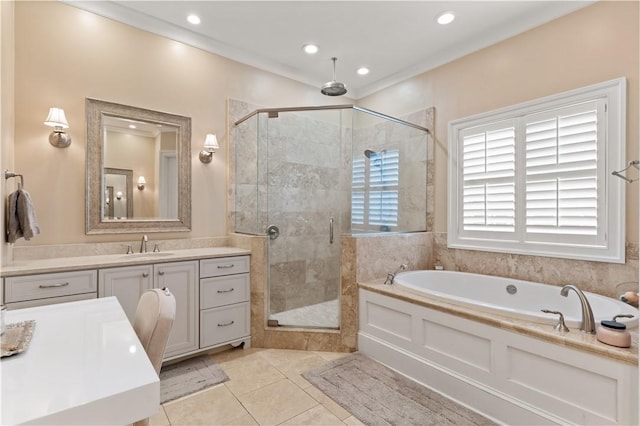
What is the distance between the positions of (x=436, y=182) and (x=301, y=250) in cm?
172

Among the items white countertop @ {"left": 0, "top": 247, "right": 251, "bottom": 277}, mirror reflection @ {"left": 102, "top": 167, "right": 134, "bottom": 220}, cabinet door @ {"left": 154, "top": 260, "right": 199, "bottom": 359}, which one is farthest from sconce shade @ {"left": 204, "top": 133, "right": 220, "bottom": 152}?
cabinet door @ {"left": 154, "top": 260, "right": 199, "bottom": 359}

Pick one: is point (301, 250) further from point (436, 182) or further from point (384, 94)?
point (384, 94)

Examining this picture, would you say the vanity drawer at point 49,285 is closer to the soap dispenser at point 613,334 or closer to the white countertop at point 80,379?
the white countertop at point 80,379

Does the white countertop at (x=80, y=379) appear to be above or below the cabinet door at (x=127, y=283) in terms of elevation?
above

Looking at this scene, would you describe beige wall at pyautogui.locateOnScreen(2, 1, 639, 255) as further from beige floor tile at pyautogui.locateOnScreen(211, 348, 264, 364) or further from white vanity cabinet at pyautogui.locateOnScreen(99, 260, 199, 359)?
beige floor tile at pyautogui.locateOnScreen(211, 348, 264, 364)

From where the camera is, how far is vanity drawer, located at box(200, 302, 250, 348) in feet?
8.46

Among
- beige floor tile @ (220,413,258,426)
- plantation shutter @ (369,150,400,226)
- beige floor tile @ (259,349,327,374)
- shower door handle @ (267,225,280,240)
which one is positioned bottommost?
beige floor tile @ (220,413,258,426)

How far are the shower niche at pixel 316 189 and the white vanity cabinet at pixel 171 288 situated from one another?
2.28 ft

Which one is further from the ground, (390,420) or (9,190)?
(9,190)

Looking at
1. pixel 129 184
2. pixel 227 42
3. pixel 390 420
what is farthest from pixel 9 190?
pixel 390 420

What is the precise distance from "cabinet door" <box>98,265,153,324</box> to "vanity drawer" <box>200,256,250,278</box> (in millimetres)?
407

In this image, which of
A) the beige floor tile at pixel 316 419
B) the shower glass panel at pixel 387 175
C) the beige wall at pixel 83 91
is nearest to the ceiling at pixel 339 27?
the beige wall at pixel 83 91

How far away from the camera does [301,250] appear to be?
3.57m

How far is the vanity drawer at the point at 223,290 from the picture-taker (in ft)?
8.46
